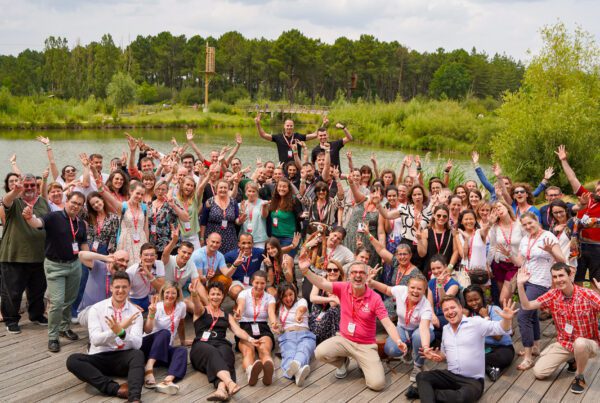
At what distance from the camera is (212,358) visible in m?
5.02

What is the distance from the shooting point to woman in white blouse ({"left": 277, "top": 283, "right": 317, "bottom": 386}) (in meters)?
5.22

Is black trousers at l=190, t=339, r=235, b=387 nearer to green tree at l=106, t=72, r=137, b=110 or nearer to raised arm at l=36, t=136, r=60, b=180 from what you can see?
raised arm at l=36, t=136, r=60, b=180

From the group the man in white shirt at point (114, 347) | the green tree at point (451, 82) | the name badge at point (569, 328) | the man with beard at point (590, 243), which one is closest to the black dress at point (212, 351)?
the man in white shirt at point (114, 347)

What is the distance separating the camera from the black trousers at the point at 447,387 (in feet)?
15.1

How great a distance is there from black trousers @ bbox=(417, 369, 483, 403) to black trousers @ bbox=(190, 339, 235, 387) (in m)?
1.81

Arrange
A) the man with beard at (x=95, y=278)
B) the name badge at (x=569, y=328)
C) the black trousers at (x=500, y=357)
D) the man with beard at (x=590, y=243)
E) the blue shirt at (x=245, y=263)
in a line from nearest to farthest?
1. the name badge at (x=569, y=328)
2. the black trousers at (x=500, y=357)
3. the man with beard at (x=95, y=278)
4. the man with beard at (x=590, y=243)
5. the blue shirt at (x=245, y=263)

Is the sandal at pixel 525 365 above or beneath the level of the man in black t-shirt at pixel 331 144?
beneath

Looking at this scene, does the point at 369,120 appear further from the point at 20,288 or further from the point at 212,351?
the point at 212,351

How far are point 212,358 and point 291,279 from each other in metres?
1.75

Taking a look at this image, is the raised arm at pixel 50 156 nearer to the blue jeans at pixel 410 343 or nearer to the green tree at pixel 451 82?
the blue jeans at pixel 410 343

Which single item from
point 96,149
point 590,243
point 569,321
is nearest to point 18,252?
point 569,321

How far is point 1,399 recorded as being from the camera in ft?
15.0

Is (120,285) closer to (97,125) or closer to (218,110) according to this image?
(97,125)

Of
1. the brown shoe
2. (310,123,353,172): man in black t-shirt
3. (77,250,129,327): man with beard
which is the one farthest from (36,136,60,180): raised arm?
(310,123,353,172): man in black t-shirt
